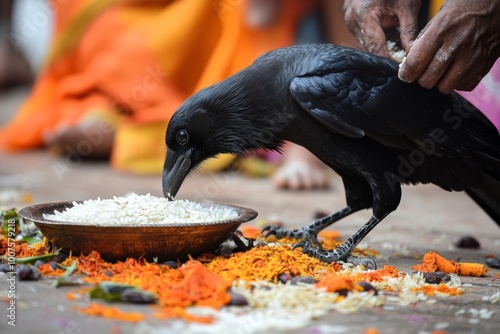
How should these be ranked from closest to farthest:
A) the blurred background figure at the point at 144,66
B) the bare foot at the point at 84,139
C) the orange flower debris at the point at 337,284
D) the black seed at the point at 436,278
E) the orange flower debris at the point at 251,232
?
1. the orange flower debris at the point at 337,284
2. the black seed at the point at 436,278
3. the orange flower debris at the point at 251,232
4. the blurred background figure at the point at 144,66
5. the bare foot at the point at 84,139

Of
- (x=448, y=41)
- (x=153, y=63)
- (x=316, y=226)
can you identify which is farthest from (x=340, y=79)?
(x=153, y=63)

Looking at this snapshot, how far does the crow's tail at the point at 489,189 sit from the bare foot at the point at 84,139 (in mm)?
4281

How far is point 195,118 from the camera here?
2.82 meters

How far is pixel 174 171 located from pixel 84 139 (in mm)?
4053

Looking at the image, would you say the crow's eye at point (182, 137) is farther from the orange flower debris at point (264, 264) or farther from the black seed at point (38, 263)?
the black seed at point (38, 263)

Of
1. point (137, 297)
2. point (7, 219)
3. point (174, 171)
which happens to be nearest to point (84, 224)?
point (137, 297)

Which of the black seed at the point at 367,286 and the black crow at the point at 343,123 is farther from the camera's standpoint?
the black crow at the point at 343,123

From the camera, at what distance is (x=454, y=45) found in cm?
265

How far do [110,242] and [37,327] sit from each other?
23.8 inches

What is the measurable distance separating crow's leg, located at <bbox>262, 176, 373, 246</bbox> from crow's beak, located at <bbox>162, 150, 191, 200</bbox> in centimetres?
57

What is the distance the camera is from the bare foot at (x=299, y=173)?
561cm

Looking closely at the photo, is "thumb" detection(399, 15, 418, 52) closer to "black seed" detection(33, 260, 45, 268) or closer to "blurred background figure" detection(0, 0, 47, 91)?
"black seed" detection(33, 260, 45, 268)

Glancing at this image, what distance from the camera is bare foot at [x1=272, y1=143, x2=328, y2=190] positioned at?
5.61 meters

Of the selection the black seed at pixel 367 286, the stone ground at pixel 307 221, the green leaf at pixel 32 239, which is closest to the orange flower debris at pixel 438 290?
the stone ground at pixel 307 221
